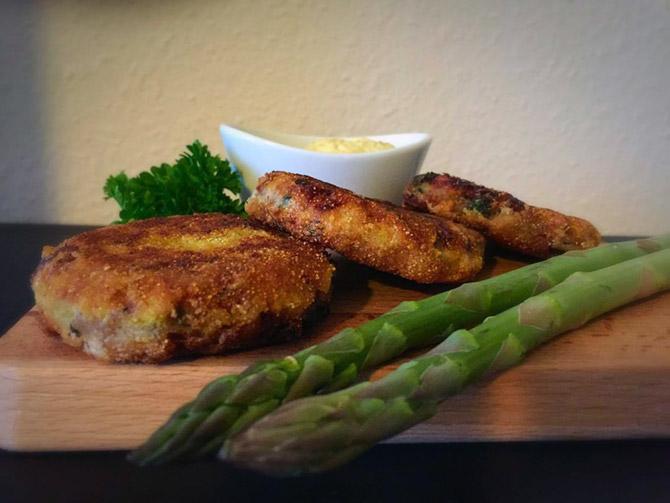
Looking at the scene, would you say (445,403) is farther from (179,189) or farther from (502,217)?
(179,189)

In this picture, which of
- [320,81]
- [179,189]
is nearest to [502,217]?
[179,189]

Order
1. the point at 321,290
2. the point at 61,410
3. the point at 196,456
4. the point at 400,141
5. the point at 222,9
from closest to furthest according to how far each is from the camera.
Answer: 1. the point at 196,456
2. the point at 61,410
3. the point at 321,290
4. the point at 400,141
5. the point at 222,9

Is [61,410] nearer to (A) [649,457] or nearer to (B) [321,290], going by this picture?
(B) [321,290]

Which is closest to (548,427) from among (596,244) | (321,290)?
(321,290)

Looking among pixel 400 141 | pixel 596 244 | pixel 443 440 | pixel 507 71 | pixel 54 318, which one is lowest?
pixel 443 440

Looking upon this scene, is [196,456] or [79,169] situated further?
[79,169]

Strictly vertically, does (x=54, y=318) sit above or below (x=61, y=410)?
above
